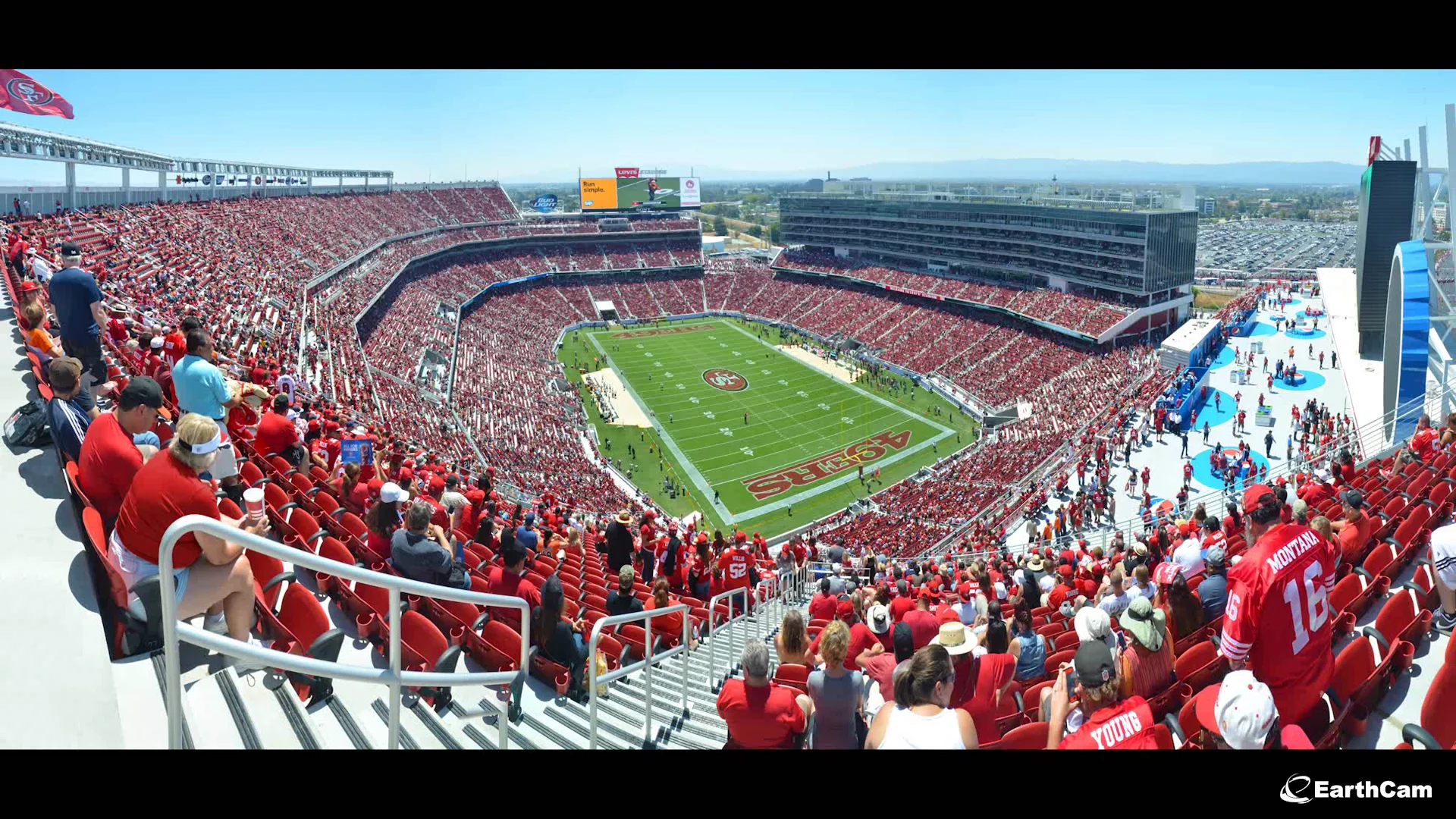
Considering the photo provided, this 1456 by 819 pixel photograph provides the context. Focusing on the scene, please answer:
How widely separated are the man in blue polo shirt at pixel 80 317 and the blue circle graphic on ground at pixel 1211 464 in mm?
22519

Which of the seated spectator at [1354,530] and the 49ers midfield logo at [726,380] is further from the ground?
the seated spectator at [1354,530]

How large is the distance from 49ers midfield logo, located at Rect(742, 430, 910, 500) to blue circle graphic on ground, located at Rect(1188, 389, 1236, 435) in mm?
10710

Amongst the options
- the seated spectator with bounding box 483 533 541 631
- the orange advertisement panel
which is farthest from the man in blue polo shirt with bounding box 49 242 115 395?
the orange advertisement panel

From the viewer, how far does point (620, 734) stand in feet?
16.6

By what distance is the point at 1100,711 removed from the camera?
363cm

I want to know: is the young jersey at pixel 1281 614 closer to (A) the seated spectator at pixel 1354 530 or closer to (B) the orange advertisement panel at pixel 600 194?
(A) the seated spectator at pixel 1354 530

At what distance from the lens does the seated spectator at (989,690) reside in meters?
4.73

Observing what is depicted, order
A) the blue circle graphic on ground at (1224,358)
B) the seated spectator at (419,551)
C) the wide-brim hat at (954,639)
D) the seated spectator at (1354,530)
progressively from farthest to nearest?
the blue circle graphic on ground at (1224,358)
the seated spectator at (1354,530)
the seated spectator at (419,551)
the wide-brim hat at (954,639)

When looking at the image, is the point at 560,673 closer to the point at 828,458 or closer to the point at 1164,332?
the point at 828,458

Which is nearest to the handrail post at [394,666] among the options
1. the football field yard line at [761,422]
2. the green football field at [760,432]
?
the green football field at [760,432]

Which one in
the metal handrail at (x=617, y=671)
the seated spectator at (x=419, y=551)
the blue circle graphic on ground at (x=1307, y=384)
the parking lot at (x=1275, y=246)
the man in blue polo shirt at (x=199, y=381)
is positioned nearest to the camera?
the metal handrail at (x=617, y=671)

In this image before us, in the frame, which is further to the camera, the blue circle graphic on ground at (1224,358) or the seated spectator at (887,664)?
the blue circle graphic on ground at (1224,358)

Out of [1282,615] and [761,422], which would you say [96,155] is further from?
[1282,615]

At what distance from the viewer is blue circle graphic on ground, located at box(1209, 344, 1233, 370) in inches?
1241
